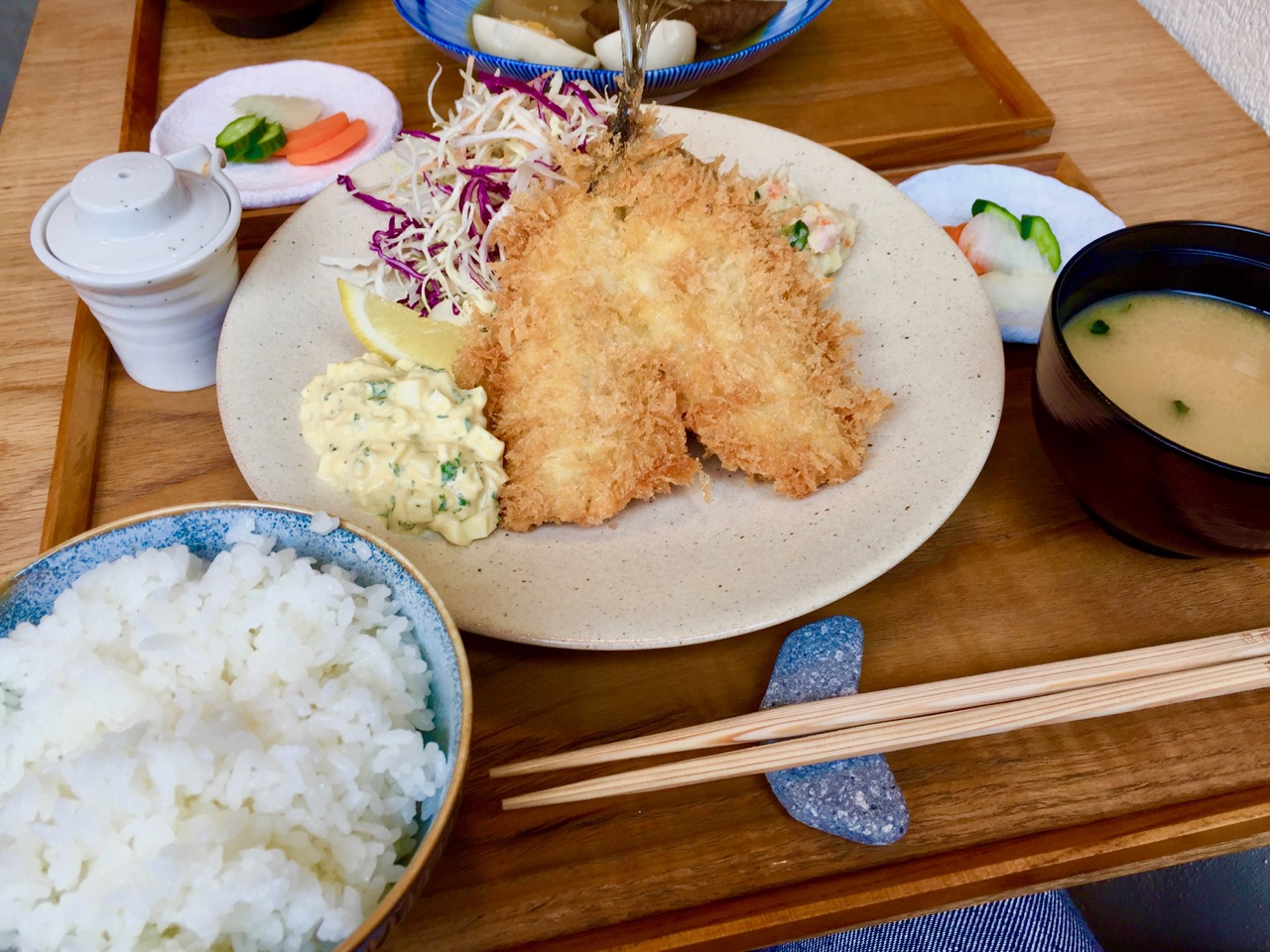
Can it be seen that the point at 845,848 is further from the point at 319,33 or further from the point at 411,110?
the point at 319,33

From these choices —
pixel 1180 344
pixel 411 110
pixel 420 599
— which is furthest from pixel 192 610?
pixel 411 110

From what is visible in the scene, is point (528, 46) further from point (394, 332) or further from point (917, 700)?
point (917, 700)

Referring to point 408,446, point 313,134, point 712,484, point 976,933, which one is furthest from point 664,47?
point 976,933

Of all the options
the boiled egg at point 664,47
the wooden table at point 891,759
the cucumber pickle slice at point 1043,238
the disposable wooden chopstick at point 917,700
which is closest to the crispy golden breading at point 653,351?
the wooden table at point 891,759

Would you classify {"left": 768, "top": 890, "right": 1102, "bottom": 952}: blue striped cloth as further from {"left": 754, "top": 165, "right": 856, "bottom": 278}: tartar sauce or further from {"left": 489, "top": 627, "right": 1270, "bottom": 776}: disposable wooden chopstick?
{"left": 754, "top": 165, "right": 856, "bottom": 278}: tartar sauce

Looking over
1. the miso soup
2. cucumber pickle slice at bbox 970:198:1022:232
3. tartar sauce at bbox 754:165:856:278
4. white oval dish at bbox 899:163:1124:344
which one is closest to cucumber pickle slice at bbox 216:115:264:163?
tartar sauce at bbox 754:165:856:278

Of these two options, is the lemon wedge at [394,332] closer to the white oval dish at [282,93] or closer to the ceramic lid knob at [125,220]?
the ceramic lid knob at [125,220]
